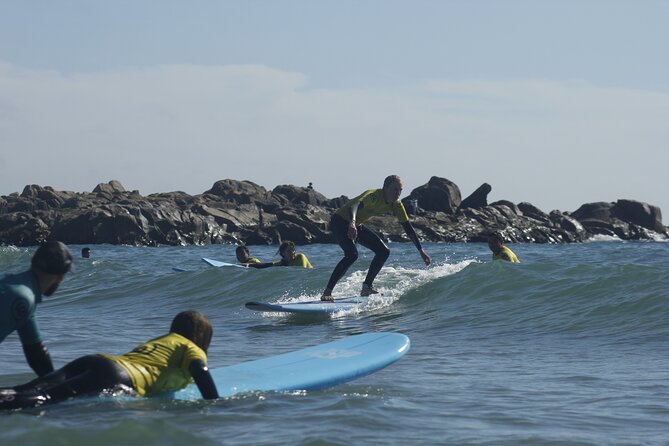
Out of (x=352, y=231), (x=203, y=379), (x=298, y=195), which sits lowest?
(x=203, y=379)

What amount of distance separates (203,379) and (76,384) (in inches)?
29.8

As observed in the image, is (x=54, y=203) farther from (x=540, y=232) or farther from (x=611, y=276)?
(x=611, y=276)

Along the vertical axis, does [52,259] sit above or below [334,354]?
above

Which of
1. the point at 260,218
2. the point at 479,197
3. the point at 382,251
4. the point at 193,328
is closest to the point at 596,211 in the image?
the point at 479,197

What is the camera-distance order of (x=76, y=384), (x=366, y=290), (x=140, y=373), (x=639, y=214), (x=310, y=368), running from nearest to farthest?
(x=76, y=384) → (x=140, y=373) → (x=310, y=368) → (x=366, y=290) → (x=639, y=214)

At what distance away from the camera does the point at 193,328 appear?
6152mm

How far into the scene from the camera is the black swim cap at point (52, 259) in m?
5.62

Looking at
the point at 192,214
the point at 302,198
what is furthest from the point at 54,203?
the point at 302,198

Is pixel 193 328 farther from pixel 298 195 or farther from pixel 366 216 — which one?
pixel 298 195

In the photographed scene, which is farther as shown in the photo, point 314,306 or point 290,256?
point 290,256

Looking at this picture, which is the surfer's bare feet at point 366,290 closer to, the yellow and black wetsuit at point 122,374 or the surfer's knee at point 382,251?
the surfer's knee at point 382,251

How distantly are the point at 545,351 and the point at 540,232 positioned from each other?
163 feet

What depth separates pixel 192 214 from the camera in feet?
183

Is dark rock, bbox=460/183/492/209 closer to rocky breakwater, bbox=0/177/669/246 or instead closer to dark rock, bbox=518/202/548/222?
rocky breakwater, bbox=0/177/669/246
